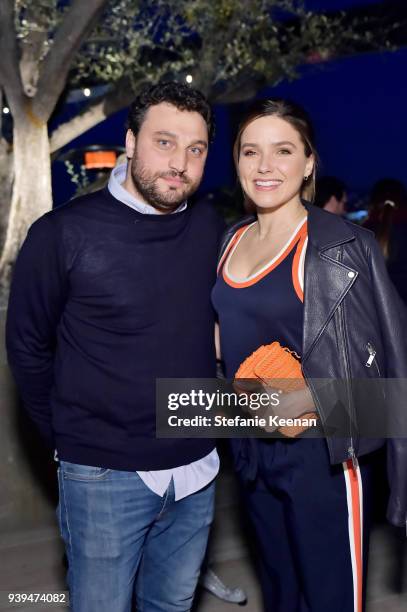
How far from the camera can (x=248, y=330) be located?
7.88 ft

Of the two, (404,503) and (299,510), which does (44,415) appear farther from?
(404,503)

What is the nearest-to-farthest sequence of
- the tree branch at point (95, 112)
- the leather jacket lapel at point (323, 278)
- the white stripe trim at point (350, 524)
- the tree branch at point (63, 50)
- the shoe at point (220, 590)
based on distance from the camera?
the leather jacket lapel at point (323, 278) < the white stripe trim at point (350, 524) < the shoe at point (220, 590) < the tree branch at point (63, 50) < the tree branch at point (95, 112)

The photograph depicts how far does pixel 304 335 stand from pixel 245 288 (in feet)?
0.75

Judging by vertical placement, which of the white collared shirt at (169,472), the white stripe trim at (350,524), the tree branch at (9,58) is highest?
the tree branch at (9,58)

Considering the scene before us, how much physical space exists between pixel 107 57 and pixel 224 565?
4.61m

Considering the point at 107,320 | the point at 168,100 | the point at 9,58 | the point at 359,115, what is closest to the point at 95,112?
the point at 9,58

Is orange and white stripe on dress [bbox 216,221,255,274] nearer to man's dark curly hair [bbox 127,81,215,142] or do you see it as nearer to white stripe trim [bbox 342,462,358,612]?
man's dark curly hair [bbox 127,81,215,142]

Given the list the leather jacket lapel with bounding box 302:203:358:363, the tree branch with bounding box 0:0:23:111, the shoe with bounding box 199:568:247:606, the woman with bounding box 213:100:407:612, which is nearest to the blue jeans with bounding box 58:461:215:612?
the woman with bounding box 213:100:407:612

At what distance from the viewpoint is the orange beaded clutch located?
90.8 inches

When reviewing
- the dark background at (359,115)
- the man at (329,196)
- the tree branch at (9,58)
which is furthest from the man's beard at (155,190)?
the dark background at (359,115)

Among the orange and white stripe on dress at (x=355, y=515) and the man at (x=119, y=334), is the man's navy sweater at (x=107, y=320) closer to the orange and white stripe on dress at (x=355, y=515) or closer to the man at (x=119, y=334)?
the man at (x=119, y=334)

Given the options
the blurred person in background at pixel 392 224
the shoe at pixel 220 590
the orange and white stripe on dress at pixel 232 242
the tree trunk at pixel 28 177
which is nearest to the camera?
the orange and white stripe on dress at pixel 232 242

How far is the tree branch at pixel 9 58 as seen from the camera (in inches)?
201

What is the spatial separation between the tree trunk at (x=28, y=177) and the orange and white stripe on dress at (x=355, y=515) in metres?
3.74
